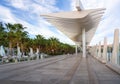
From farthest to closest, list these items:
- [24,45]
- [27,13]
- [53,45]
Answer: [53,45] → [24,45] → [27,13]

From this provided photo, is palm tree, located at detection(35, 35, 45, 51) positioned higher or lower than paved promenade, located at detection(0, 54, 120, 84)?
higher

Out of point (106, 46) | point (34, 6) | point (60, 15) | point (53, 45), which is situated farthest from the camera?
point (53, 45)

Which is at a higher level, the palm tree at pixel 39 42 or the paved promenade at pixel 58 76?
the palm tree at pixel 39 42

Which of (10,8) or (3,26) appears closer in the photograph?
(10,8)

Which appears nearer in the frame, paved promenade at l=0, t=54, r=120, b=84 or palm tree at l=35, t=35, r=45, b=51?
paved promenade at l=0, t=54, r=120, b=84

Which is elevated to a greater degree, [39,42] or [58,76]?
[39,42]

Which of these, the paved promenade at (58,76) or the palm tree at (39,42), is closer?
the paved promenade at (58,76)

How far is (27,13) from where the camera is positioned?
89.2 ft

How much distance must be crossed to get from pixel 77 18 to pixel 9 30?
15866 mm

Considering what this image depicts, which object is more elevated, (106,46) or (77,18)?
A: (77,18)

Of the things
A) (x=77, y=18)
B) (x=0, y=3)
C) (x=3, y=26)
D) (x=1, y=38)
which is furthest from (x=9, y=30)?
(x=0, y=3)

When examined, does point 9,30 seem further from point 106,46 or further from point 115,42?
point 115,42

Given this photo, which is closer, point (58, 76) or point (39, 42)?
point (58, 76)

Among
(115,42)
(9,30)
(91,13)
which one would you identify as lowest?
(115,42)
